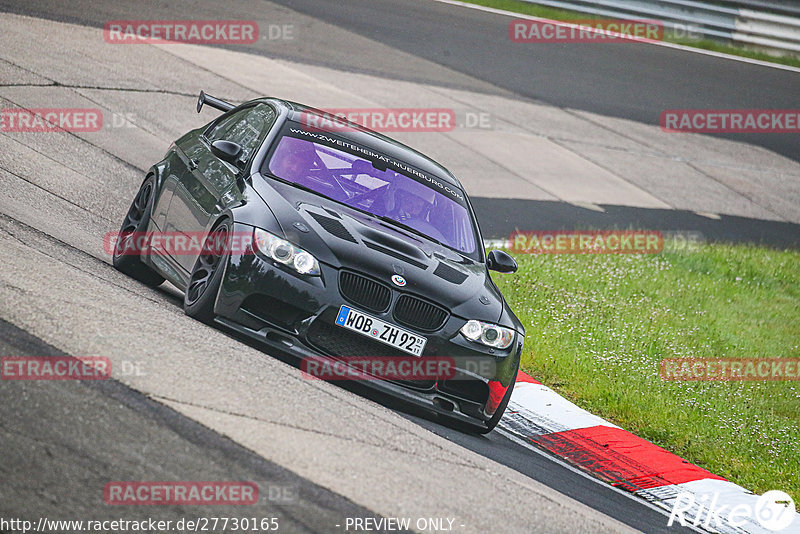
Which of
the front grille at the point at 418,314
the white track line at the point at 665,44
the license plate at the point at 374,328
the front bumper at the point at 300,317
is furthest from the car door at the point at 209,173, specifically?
the white track line at the point at 665,44

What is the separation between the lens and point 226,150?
7.43 meters

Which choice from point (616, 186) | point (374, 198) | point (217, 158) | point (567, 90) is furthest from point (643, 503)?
point (567, 90)

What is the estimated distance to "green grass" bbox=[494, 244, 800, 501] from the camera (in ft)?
28.1

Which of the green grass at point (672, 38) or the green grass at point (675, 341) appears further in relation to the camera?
the green grass at point (672, 38)

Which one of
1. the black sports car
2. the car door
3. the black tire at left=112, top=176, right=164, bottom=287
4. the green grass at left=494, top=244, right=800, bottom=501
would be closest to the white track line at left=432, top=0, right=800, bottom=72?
the green grass at left=494, top=244, right=800, bottom=501

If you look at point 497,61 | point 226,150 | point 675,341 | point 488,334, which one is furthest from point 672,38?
point 488,334

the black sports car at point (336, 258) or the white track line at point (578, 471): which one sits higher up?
the black sports car at point (336, 258)

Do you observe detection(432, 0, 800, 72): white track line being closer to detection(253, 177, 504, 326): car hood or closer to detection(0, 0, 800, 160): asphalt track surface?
detection(0, 0, 800, 160): asphalt track surface

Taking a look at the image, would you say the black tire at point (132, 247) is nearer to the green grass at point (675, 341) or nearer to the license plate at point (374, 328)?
the license plate at point (374, 328)

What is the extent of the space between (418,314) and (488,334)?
54cm

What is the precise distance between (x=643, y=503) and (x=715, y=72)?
56.9 feet

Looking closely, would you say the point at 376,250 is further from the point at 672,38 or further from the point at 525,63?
the point at 672,38

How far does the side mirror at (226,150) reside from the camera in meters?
7.42

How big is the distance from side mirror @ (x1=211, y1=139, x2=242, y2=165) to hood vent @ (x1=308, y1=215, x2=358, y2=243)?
931mm
